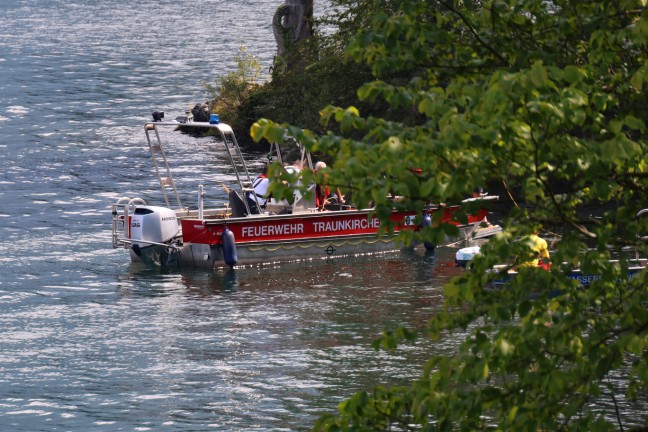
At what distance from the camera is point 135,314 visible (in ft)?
65.8

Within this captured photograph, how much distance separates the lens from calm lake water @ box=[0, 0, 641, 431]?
15.5m

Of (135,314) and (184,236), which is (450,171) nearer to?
(135,314)

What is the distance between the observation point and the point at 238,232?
23.0 meters

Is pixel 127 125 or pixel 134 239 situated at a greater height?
pixel 127 125

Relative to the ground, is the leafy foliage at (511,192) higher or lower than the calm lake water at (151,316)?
higher

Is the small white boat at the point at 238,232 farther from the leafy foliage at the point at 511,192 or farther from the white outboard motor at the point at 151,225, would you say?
the leafy foliage at the point at 511,192

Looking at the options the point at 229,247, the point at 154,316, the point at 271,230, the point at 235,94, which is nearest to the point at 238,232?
the point at 229,247

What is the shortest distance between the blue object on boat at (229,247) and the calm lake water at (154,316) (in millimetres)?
407

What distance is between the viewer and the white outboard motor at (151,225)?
2261 cm

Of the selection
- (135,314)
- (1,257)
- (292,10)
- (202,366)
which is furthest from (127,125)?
(202,366)

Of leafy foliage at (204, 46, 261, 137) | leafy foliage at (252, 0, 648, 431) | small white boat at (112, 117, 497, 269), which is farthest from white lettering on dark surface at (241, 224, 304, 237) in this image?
leafy foliage at (252, 0, 648, 431)

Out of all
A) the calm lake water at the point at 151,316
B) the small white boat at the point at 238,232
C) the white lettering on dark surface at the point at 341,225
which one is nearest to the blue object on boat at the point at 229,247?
the small white boat at the point at 238,232

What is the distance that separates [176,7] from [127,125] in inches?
1546

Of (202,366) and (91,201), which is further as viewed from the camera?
(91,201)
